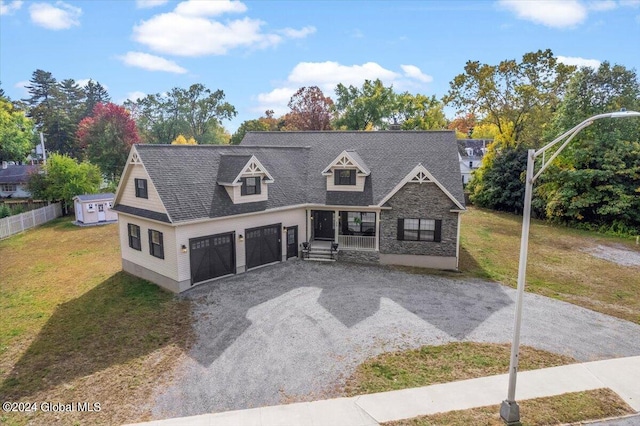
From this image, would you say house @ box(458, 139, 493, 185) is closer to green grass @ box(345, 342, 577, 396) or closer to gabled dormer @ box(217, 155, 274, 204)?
gabled dormer @ box(217, 155, 274, 204)

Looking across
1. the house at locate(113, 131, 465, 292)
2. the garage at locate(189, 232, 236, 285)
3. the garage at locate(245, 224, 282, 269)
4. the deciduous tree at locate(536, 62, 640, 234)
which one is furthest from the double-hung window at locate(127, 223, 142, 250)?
the deciduous tree at locate(536, 62, 640, 234)

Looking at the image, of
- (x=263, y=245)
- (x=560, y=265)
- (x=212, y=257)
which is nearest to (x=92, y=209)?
(x=212, y=257)

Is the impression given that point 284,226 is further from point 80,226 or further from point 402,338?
point 80,226

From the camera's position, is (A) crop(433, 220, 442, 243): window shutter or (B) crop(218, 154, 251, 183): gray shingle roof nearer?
(B) crop(218, 154, 251, 183): gray shingle roof

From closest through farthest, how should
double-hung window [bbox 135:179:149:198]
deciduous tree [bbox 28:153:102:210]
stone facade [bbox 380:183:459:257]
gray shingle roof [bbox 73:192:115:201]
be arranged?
double-hung window [bbox 135:179:149:198] → stone facade [bbox 380:183:459:257] → gray shingle roof [bbox 73:192:115:201] → deciduous tree [bbox 28:153:102:210]

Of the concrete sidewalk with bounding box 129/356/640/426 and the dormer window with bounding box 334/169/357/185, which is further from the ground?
the dormer window with bounding box 334/169/357/185

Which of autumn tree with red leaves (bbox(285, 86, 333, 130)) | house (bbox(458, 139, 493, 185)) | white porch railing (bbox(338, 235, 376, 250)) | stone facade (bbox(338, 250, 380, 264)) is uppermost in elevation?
autumn tree with red leaves (bbox(285, 86, 333, 130))

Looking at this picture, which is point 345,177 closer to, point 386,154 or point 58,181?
point 386,154
